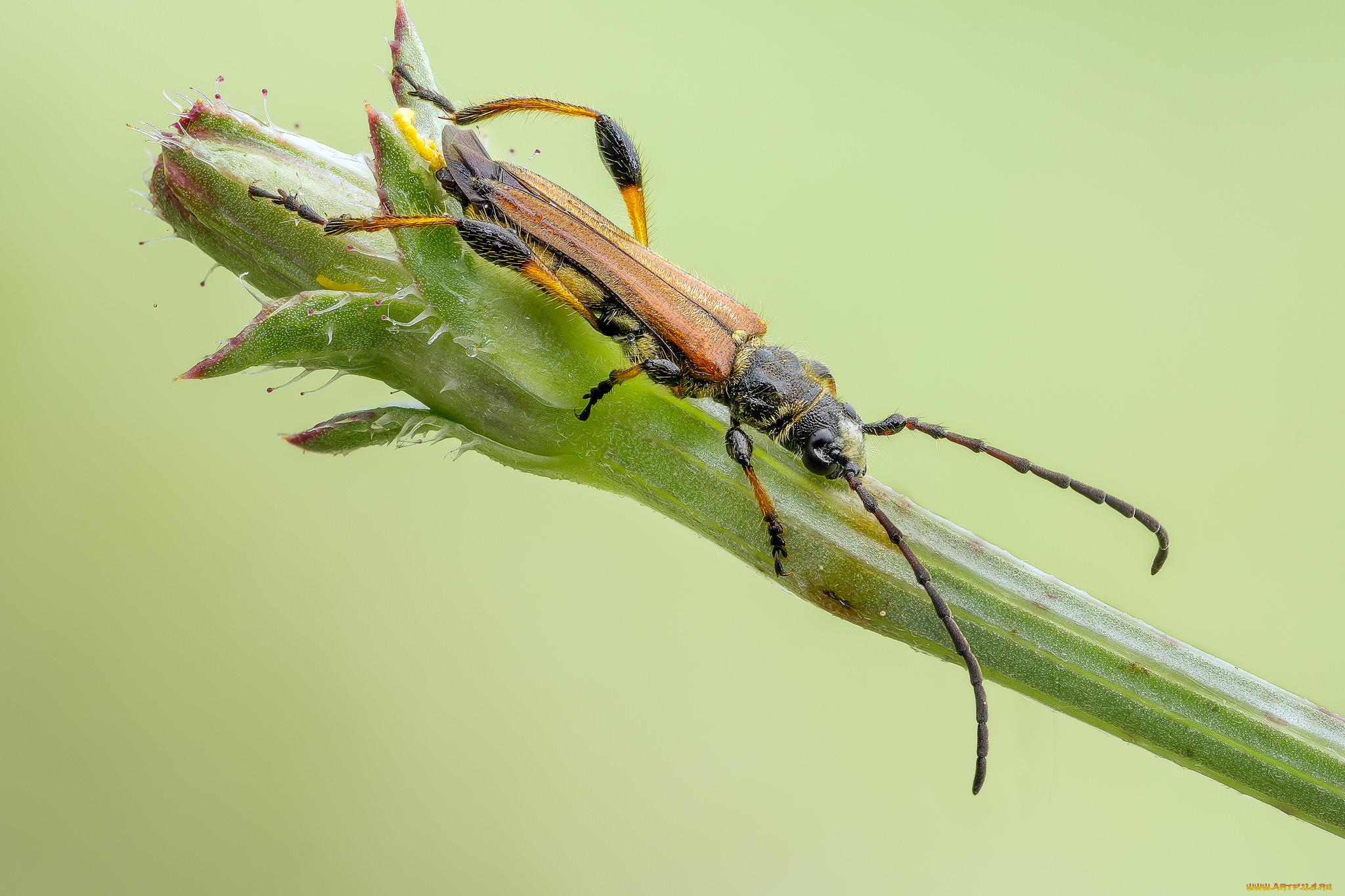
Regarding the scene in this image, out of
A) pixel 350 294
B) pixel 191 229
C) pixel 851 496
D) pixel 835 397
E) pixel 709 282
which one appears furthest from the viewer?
pixel 709 282

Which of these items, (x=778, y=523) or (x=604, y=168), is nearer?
(x=778, y=523)

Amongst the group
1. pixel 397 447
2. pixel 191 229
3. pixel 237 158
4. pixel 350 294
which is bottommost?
pixel 397 447

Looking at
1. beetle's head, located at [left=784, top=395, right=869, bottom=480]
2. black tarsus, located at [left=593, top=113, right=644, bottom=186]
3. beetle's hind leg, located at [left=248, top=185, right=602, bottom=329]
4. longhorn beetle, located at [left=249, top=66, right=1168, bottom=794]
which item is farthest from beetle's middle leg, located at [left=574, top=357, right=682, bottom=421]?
black tarsus, located at [left=593, top=113, right=644, bottom=186]

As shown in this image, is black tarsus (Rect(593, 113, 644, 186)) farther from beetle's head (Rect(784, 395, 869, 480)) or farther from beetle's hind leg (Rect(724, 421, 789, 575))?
beetle's hind leg (Rect(724, 421, 789, 575))

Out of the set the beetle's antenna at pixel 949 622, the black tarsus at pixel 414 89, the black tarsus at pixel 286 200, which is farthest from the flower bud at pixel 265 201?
the beetle's antenna at pixel 949 622

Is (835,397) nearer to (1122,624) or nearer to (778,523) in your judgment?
(778,523)

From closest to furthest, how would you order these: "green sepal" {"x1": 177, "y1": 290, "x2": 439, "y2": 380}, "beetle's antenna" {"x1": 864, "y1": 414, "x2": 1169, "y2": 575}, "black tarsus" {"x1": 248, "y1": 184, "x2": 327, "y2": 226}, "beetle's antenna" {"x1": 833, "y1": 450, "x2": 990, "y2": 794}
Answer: "green sepal" {"x1": 177, "y1": 290, "x2": 439, "y2": 380}, "black tarsus" {"x1": 248, "y1": 184, "x2": 327, "y2": 226}, "beetle's antenna" {"x1": 833, "y1": 450, "x2": 990, "y2": 794}, "beetle's antenna" {"x1": 864, "y1": 414, "x2": 1169, "y2": 575}

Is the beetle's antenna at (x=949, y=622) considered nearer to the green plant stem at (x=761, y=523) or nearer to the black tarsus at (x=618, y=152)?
the green plant stem at (x=761, y=523)

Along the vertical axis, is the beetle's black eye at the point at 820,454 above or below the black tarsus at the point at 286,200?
below

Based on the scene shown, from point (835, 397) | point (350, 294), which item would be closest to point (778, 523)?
point (835, 397)
